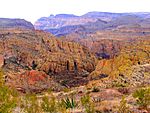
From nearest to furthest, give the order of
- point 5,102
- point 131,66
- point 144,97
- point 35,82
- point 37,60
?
point 5,102
point 144,97
point 131,66
point 35,82
point 37,60

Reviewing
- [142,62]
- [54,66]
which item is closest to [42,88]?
[54,66]

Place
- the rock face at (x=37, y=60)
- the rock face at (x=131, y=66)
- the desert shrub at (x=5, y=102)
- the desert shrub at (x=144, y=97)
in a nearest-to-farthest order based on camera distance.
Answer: the desert shrub at (x=5, y=102) < the desert shrub at (x=144, y=97) < the rock face at (x=131, y=66) < the rock face at (x=37, y=60)

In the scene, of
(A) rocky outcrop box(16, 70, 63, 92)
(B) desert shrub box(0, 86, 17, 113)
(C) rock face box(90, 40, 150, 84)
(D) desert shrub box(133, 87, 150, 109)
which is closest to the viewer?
(B) desert shrub box(0, 86, 17, 113)

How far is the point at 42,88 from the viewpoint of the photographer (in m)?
59.8

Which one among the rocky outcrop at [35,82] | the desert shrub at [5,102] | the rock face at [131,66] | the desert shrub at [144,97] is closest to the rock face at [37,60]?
the rocky outcrop at [35,82]

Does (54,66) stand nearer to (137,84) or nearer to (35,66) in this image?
(35,66)

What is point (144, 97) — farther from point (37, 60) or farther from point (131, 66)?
point (37, 60)

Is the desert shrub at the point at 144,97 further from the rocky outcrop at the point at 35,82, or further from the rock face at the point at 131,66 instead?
the rocky outcrop at the point at 35,82

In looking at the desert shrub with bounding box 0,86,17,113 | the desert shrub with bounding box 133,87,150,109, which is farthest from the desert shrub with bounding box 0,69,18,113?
the desert shrub with bounding box 133,87,150,109

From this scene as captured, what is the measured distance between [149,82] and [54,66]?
40.7 meters

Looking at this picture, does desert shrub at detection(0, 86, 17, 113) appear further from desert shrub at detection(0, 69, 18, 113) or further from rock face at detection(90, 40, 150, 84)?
rock face at detection(90, 40, 150, 84)

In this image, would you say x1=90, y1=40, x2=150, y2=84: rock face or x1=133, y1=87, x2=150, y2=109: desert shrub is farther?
x1=90, y1=40, x2=150, y2=84: rock face

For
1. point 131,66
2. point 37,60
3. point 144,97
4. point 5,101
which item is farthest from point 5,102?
point 37,60

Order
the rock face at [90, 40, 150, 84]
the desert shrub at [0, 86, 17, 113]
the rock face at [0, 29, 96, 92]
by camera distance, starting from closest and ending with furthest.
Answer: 1. the desert shrub at [0, 86, 17, 113]
2. the rock face at [90, 40, 150, 84]
3. the rock face at [0, 29, 96, 92]
